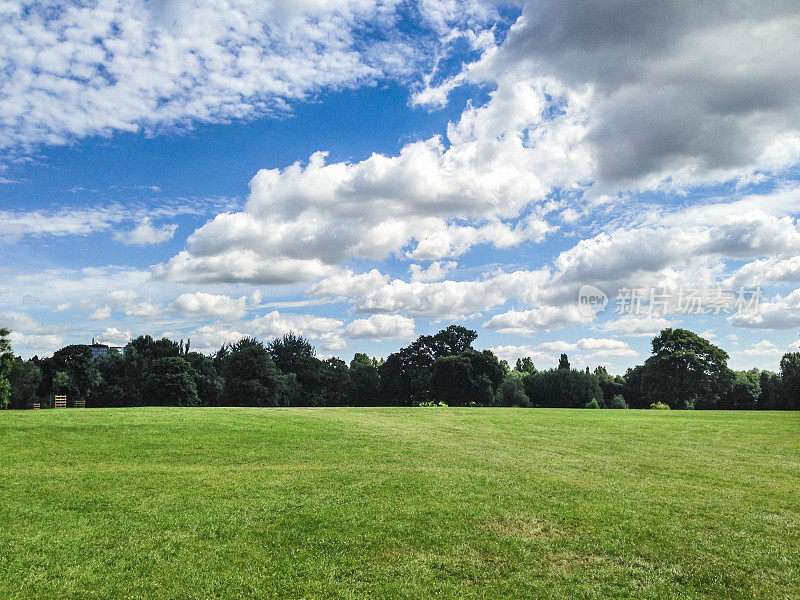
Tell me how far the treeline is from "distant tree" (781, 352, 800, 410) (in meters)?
0.18

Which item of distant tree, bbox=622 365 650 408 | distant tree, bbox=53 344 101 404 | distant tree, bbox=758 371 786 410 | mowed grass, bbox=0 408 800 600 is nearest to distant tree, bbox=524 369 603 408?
distant tree, bbox=622 365 650 408

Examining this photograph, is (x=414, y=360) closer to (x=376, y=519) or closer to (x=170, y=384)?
(x=170, y=384)

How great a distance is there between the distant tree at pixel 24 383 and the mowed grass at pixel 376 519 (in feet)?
197

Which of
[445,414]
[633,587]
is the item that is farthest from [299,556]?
[445,414]

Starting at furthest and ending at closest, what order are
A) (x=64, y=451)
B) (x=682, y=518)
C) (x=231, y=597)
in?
(x=64, y=451)
(x=682, y=518)
(x=231, y=597)

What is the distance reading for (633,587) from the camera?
9570 mm

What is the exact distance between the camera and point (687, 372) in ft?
271

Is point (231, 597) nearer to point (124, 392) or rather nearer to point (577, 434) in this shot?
point (577, 434)

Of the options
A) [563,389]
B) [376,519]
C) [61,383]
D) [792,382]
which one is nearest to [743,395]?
[792,382]

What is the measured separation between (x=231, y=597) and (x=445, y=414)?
36.4 m

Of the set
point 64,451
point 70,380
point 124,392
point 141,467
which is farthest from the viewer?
point 124,392

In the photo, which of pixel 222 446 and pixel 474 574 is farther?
pixel 222 446

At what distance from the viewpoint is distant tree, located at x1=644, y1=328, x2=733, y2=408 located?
82688mm

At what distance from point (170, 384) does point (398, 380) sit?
43847mm
